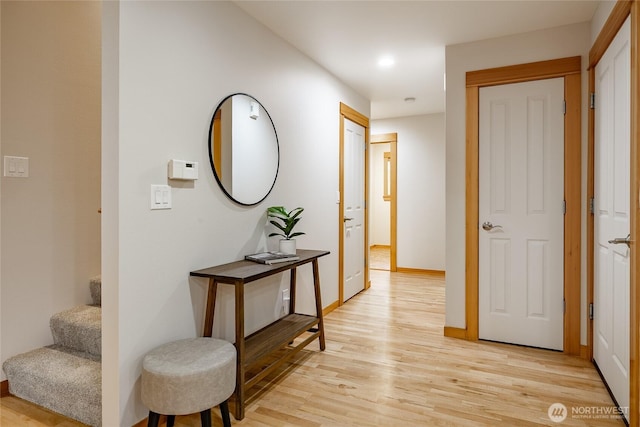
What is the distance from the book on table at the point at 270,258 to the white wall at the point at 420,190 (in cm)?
376

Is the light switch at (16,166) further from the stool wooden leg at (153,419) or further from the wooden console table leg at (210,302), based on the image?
the stool wooden leg at (153,419)

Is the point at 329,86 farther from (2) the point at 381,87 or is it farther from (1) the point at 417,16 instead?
(1) the point at 417,16

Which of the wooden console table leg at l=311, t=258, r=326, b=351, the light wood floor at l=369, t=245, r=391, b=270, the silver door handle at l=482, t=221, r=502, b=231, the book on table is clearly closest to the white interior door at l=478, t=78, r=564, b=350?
the silver door handle at l=482, t=221, r=502, b=231

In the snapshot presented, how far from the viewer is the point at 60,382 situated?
1938mm

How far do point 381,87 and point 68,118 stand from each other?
3.11m

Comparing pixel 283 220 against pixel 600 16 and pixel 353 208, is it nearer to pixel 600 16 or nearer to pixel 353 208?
pixel 353 208

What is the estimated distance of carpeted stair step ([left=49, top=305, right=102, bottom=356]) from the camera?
220cm

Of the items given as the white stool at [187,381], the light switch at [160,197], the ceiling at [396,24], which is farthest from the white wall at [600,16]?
the white stool at [187,381]

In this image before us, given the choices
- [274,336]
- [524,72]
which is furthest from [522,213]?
[274,336]

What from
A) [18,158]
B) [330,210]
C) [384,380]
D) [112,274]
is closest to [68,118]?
[18,158]

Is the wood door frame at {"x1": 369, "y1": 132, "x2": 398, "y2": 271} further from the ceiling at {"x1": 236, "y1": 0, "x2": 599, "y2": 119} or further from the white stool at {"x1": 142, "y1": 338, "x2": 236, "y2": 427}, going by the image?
the white stool at {"x1": 142, "y1": 338, "x2": 236, "y2": 427}

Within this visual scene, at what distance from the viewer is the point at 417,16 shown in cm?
262

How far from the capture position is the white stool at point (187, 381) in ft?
5.12

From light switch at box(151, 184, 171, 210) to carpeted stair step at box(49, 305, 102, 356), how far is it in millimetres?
917
